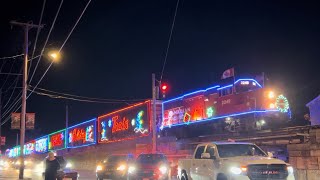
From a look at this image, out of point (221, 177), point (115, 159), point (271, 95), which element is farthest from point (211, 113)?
point (221, 177)

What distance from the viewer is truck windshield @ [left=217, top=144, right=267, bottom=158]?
13297 mm

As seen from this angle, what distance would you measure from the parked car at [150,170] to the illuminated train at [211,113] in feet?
27.1

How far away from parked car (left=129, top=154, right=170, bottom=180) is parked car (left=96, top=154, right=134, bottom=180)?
2.02 m

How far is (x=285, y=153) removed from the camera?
21562mm

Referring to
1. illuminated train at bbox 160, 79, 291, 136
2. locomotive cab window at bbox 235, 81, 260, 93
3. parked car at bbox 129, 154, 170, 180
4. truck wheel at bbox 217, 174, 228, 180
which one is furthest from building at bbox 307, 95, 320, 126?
truck wheel at bbox 217, 174, 228, 180

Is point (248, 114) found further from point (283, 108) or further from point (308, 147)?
point (308, 147)

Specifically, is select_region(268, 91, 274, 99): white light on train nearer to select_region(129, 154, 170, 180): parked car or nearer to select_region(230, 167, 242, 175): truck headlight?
select_region(129, 154, 170, 180): parked car

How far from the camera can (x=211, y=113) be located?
103 ft

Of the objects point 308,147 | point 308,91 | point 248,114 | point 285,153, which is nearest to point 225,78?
point 248,114

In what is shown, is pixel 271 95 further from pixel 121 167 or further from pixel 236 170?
pixel 236 170

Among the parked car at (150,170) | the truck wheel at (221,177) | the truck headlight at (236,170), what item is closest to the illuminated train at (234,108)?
the parked car at (150,170)

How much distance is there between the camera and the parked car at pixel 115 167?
928 inches

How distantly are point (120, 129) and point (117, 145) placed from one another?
69.0 inches

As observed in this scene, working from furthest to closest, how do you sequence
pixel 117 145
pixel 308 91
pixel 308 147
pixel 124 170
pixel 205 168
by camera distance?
pixel 308 91, pixel 117 145, pixel 124 170, pixel 308 147, pixel 205 168
